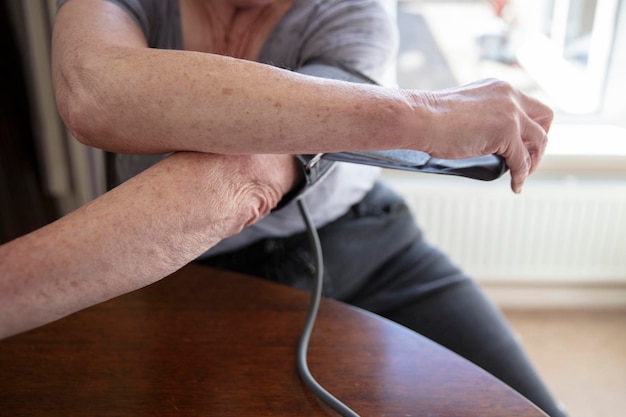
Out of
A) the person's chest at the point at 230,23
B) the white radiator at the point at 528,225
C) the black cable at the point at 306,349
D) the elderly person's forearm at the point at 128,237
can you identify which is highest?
the person's chest at the point at 230,23

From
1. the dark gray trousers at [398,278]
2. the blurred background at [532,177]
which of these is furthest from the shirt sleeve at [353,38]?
the blurred background at [532,177]

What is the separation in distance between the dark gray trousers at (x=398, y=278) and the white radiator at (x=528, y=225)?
84 cm

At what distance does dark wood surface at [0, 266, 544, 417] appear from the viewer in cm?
67

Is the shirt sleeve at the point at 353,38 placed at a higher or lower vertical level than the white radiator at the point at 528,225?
higher

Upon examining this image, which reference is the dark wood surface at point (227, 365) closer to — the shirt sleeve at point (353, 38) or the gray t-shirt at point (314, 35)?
the gray t-shirt at point (314, 35)

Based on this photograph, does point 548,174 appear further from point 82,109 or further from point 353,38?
point 82,109

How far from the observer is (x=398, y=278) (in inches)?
41.3

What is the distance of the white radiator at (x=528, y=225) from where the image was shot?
189 cm

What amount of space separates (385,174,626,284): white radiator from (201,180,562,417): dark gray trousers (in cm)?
84

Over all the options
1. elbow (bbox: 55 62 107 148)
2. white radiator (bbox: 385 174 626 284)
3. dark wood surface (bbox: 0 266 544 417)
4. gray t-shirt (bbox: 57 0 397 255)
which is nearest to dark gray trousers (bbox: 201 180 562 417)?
dark wood surface (bbox: 0 266 544 417)

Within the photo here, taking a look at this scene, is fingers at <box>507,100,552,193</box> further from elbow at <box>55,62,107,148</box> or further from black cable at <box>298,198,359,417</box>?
elbow at <box>55,62,107,148</box>

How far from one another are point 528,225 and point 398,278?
1021 mm

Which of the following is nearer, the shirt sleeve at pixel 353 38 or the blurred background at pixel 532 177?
the shirt sleeve at pixel 353 38

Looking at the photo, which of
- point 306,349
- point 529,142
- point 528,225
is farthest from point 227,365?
point 528,225
